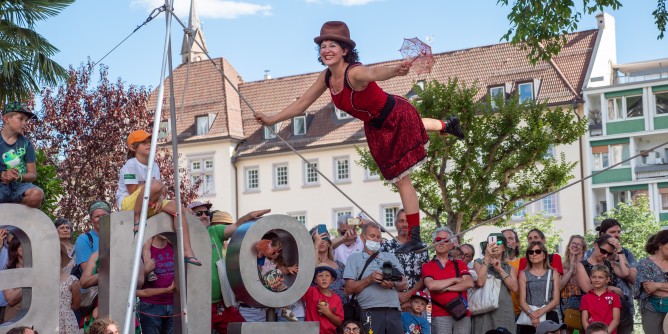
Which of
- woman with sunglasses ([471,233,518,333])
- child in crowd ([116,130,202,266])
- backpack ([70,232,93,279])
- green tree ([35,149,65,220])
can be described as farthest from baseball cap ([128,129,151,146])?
green tree ([35,149,65,220])

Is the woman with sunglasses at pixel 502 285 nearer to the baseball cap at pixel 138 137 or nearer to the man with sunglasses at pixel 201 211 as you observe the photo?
the man with sunglasses at pixel 201 211

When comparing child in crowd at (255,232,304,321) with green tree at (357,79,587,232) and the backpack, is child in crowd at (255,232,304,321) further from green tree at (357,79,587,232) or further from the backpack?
green tree at (357,79,587,232)

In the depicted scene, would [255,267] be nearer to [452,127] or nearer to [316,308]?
[316,308]

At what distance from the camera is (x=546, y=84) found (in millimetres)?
46719

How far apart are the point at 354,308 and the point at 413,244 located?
2.34 meters

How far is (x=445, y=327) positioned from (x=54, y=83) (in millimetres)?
8624

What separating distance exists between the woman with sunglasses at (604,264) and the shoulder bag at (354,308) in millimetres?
2026

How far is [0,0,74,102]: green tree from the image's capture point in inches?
616

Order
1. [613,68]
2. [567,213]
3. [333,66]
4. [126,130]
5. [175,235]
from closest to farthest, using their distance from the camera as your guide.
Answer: [333,66], [175,235], [126,130], [567,213], [613,68]

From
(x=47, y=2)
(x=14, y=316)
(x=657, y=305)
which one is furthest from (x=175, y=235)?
(x=47, y=2)

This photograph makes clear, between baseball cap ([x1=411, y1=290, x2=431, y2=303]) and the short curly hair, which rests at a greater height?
the short curly hair

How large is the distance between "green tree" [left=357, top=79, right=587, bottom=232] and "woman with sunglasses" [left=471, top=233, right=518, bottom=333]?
21.6 metres

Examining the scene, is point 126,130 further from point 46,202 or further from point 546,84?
point 546,84

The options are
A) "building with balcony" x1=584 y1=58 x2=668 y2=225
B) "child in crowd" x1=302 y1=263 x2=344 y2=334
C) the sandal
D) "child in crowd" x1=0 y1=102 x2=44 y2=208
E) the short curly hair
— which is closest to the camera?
the short curly hair
